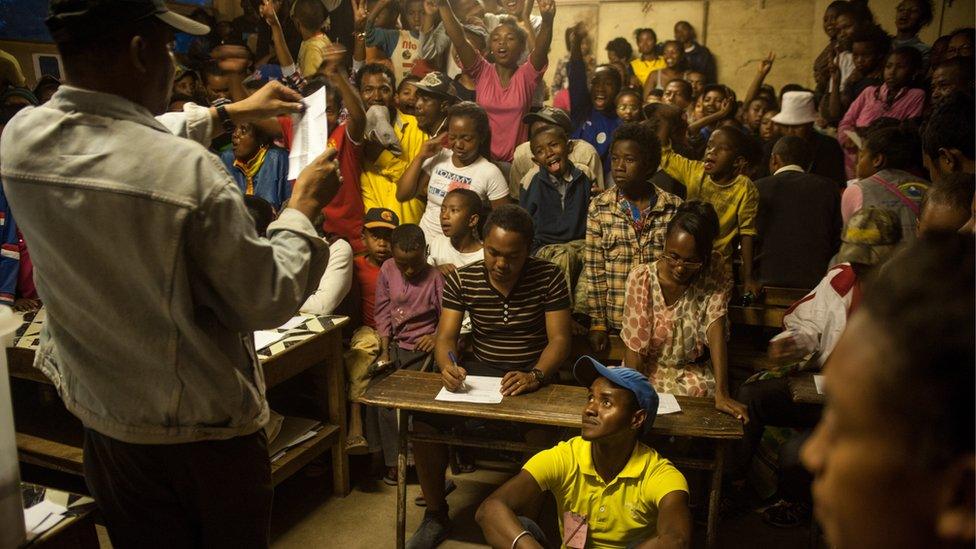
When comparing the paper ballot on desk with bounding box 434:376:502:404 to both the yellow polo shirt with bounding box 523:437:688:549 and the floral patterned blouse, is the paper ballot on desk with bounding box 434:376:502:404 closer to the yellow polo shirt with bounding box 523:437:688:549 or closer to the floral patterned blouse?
the yellow polo shirt with bounding box 523:437:688:549

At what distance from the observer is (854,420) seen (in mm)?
630

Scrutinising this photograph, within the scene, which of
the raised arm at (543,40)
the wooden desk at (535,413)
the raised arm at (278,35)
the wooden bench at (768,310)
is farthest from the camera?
the raised arm at (278,35)

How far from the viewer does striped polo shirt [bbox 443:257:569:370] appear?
11.3 feet

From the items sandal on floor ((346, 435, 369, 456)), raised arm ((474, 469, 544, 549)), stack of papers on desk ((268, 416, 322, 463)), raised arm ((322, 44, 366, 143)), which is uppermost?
raised arm ((322, 44, 366, 143))

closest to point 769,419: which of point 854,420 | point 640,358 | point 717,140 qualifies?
point 640,358

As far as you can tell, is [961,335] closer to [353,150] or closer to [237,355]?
[237,355]

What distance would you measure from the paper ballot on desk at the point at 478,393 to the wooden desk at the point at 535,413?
4cm

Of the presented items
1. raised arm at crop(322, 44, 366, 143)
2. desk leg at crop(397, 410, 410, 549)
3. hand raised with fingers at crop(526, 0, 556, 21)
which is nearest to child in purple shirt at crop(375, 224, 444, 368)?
desk leg at crop(397, 410, 410, 549)

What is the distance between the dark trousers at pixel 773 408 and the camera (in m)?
3.28

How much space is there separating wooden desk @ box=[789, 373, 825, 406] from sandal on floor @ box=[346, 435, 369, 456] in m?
2.25

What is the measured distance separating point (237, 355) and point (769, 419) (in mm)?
2756

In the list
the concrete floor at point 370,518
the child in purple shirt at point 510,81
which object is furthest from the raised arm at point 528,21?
the concrete floor at point 370,518

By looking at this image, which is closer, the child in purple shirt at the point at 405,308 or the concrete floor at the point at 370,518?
the concrete floor at the point at 370,518

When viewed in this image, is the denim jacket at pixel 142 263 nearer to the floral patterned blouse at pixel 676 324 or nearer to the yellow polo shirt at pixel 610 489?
the yellow polo shirt at pixel 610 489
